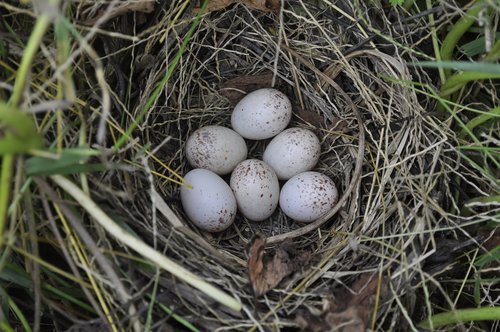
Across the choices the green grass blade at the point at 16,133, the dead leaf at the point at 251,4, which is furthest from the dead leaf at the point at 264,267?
the dead leaf at the point at 251,4

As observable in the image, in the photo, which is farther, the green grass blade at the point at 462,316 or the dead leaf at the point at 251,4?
the dead leaf at the point at 251,4

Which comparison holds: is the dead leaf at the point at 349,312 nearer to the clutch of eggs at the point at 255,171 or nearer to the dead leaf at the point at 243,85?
the clutch of eggs at the point at 255,171

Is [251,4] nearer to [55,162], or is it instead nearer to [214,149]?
[214,149]

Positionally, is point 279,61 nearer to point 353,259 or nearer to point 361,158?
point 361,158

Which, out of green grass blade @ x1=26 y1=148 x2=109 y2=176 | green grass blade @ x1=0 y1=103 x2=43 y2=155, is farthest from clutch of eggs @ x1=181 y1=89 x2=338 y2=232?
green grass blade @ x1=0 y1=103 x2=43 y2=155

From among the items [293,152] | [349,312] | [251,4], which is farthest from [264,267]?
[251,4]

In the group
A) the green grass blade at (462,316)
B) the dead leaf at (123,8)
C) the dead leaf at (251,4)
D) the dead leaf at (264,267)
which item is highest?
the dead leaf at (123,8)
